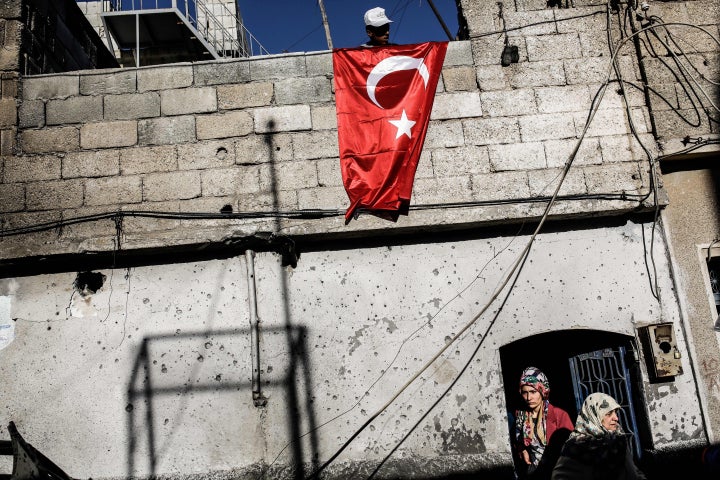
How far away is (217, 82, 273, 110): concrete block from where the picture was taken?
524cm

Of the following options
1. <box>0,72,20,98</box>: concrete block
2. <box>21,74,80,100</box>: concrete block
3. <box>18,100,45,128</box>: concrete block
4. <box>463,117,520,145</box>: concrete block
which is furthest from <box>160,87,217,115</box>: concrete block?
<box>463,117,520,145</box>: concrete block

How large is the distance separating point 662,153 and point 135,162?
15.9ft

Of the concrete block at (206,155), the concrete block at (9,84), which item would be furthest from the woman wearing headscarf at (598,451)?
the concrete block at (9,84)

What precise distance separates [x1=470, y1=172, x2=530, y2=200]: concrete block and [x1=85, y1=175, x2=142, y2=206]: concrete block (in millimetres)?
3049

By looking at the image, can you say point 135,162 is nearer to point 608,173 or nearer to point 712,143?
point 608,173

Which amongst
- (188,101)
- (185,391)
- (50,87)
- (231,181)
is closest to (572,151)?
(231,181)

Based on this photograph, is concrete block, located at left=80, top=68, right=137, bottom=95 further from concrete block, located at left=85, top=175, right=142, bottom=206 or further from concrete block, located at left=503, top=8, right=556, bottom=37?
concrete block, located at left=503, top=8, right=556, bottom=37

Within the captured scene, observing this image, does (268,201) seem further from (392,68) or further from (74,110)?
(74,110)

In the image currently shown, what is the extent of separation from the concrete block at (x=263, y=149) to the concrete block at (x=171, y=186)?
17.5 inches

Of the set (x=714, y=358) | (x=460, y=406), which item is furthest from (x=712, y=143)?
(x=460, y=406)

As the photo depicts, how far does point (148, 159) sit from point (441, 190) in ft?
8.84

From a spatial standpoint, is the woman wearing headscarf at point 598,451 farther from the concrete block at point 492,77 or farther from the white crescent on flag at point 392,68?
the white crescent on flag at point 392,68

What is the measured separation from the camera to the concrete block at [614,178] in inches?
200

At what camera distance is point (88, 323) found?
16.2ft
